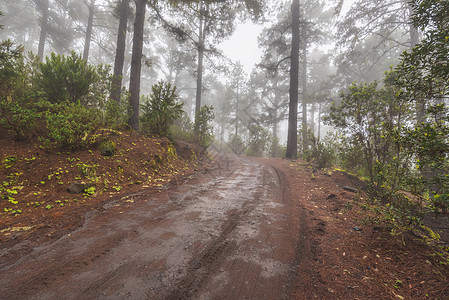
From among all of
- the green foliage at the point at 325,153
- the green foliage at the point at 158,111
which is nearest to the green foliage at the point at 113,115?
the green foliage at the point at 158,111

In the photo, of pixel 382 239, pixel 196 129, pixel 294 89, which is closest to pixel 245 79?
pixel 294 89

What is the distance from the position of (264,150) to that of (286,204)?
1397cm

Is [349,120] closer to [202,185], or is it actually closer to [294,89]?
[202,185]

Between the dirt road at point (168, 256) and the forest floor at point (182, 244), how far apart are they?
0.4 inches

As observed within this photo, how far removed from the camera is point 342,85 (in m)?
18.6

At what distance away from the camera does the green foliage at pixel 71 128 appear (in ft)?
12.3

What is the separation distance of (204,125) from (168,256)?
8526mm

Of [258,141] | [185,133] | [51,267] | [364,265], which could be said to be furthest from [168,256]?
[258,141]

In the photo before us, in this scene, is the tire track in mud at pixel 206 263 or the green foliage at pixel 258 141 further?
the green foliage at pixel 258 141

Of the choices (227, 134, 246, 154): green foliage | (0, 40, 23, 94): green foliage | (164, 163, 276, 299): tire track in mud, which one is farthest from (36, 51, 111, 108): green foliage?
(227, 134, 246, 154): green foliage

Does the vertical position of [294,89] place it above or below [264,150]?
above

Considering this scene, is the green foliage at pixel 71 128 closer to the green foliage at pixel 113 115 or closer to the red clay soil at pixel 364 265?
the green foliage at pixel 113 115

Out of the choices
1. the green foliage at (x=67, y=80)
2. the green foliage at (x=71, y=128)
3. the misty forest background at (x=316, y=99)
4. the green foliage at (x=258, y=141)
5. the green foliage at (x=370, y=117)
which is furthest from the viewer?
the green foliage at (x=258, y=141)

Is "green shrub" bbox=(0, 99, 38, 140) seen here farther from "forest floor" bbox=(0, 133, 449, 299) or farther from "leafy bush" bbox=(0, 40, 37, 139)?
A: "forest floor" bbox=(0, 133, 449, 299)
